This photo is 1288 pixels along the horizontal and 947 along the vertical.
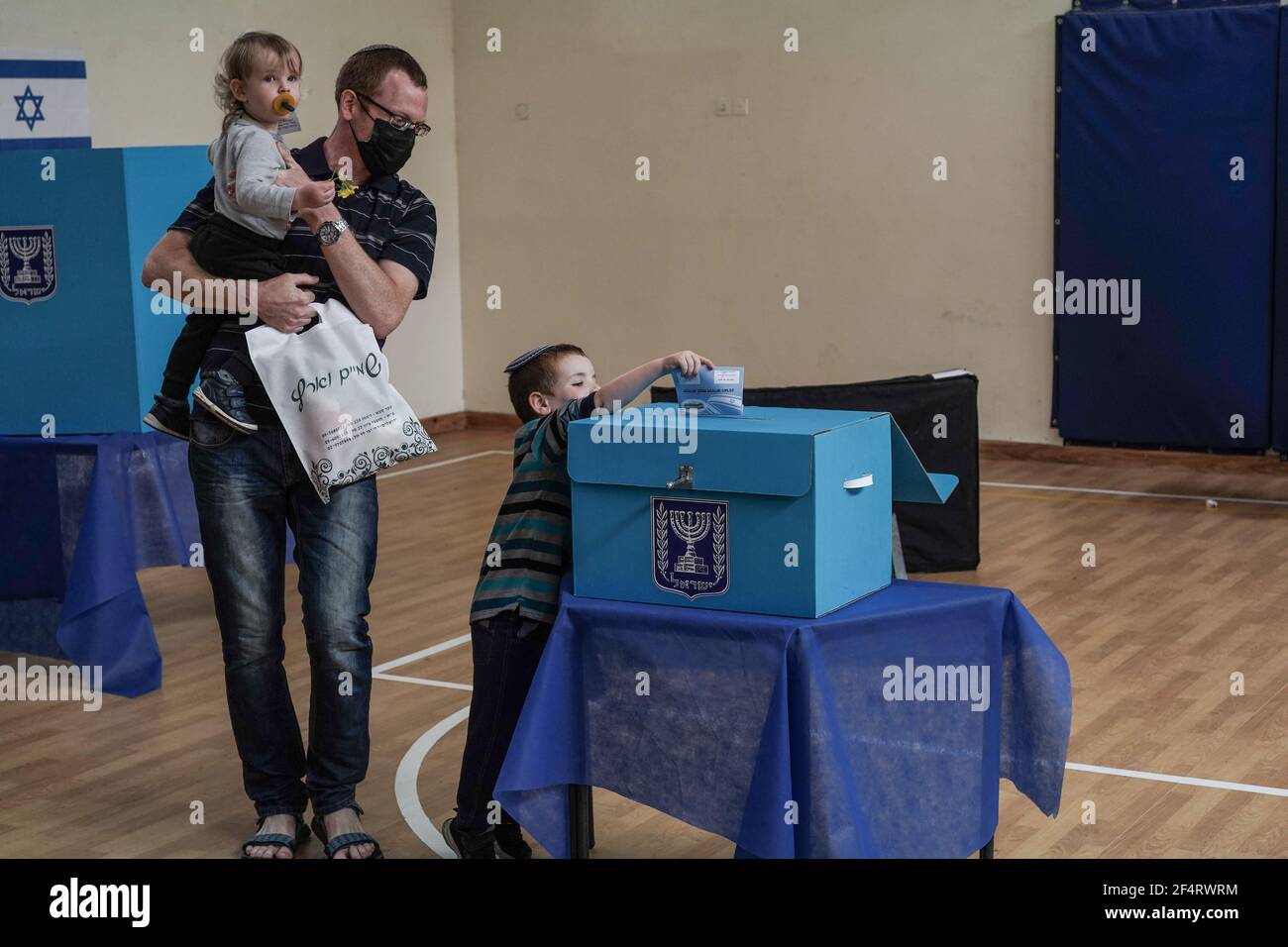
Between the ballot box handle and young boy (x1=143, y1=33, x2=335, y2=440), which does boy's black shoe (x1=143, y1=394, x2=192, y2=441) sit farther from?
the ballot box handle

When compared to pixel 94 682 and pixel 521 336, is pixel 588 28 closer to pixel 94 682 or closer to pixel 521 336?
pixel 521 336

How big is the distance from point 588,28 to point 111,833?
7.22 metres

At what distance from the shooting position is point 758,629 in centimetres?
249

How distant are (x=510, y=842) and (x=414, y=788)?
579 millimetres

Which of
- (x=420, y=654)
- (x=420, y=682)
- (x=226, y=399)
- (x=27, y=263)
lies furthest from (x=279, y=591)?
(x=27, y=263)

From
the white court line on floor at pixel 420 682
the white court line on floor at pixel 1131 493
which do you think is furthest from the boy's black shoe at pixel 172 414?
the white court line on floor at pixel 1131 493

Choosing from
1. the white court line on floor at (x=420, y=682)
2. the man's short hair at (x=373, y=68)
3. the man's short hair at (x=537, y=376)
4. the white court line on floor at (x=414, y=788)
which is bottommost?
the white court line on floor at (x=414, y=788)

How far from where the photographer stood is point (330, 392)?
3010mm

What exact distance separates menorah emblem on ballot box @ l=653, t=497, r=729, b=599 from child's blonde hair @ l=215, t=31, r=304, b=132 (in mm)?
1152

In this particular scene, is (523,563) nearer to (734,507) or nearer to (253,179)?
(734,507)

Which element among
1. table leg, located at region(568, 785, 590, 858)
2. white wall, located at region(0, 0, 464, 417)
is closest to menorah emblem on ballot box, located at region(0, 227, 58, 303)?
white wall, located at region(0, 0, 464, 417)

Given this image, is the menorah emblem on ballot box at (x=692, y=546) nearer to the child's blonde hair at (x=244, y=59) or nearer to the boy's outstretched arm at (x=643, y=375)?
the boy's outstretched arm at (x=643, y=375)

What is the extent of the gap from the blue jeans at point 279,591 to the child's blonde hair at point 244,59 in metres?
0.63

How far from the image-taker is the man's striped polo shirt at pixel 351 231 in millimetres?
3053
